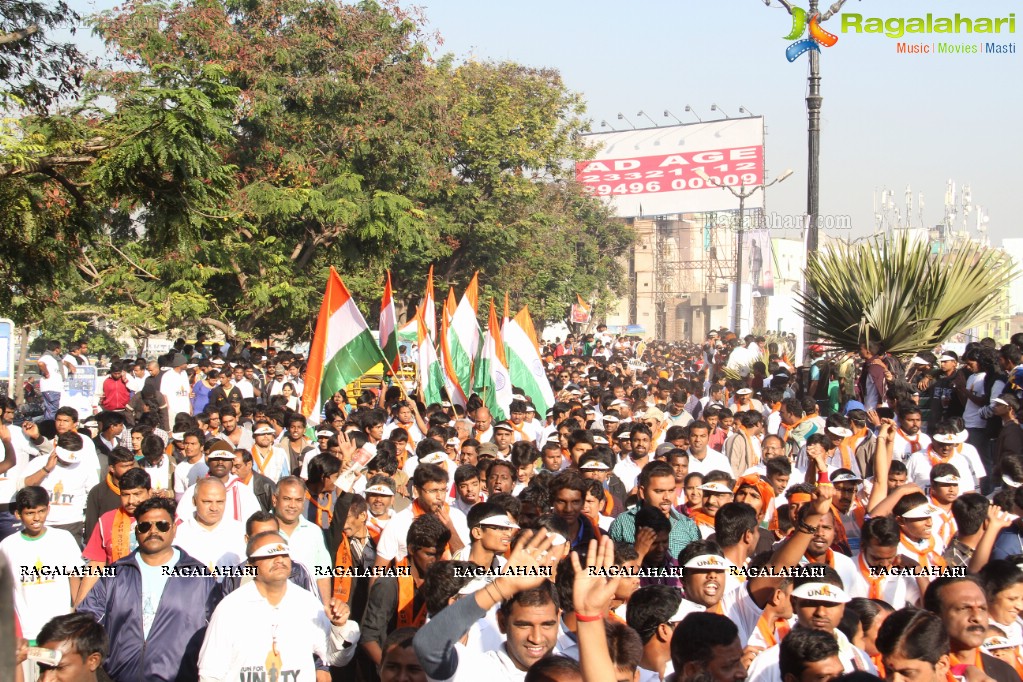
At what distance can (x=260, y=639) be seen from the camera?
501 centimetres

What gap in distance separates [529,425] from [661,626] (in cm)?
751

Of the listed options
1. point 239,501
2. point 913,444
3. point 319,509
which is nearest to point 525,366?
point 913,444

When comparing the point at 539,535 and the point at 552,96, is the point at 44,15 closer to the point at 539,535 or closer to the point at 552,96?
the point at 539,535

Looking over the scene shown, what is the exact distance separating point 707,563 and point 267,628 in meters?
1.90

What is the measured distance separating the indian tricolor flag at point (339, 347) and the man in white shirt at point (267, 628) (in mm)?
5912

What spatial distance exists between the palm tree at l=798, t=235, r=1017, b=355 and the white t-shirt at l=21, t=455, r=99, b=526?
7.77 m

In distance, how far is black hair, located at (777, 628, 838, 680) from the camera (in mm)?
4109

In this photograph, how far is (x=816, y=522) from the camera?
592cm

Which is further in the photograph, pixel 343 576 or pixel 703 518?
pixel 703 518

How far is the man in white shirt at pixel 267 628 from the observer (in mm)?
4965

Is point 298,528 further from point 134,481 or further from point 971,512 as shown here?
point 971,512

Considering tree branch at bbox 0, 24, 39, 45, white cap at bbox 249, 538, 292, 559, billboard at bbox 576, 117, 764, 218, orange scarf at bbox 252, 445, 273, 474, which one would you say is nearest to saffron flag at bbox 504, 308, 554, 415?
orange scarf at bbox 252, 445, 273, 474

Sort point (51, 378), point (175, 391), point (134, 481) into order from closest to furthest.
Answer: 1. point (134, 481)
2. point (175, 391)
3. point (51, 378)

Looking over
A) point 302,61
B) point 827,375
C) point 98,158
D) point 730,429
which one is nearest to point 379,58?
point 302,61
